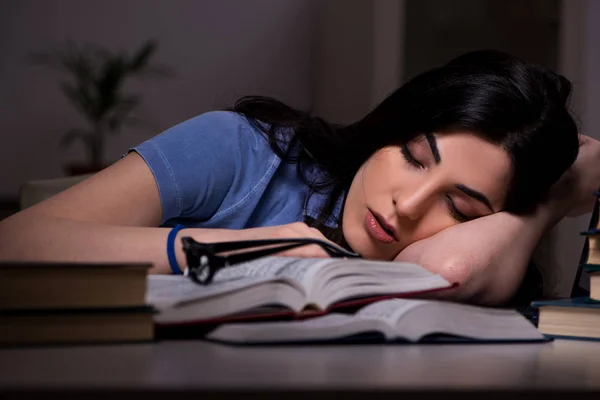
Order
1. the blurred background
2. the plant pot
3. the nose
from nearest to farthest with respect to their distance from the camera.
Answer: the nose, the plant pot, the blurred background

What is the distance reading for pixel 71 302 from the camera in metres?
0.74

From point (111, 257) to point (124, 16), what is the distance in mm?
3515

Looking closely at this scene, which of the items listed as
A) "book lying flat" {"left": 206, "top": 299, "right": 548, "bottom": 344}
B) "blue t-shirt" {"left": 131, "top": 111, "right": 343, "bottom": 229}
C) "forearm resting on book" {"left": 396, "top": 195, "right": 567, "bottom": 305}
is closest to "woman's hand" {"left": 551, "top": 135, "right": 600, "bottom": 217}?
"forearm resting on book" {"left": 396, "top": 195, "right": 567, "bottom": 305}

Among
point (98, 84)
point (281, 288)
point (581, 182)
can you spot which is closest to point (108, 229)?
point (281, 288)

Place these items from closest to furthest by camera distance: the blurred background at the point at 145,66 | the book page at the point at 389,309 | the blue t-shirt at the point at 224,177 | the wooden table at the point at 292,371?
the wooden table at the point at 292,371, the book page at the point at 389,309, the blue t-shirt at the point at 224,177, the blurred background at the point at 145,66

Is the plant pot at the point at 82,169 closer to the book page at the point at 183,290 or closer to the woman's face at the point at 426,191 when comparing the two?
the woman's face at the point at 426,191

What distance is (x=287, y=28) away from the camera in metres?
4.54

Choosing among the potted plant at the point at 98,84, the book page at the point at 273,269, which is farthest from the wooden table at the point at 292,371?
the potted plant at the point at 98,84

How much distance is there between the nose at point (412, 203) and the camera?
1287mm

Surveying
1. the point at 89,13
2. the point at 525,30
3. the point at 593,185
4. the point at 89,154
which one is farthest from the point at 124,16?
the point at 593,185

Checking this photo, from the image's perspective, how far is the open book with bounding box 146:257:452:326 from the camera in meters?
0.80

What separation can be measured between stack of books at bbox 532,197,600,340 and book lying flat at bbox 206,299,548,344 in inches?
2.0

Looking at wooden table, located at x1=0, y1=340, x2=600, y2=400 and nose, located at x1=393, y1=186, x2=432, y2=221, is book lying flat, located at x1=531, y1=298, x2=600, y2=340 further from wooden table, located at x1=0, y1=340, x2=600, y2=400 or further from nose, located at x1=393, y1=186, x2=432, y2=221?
nose, located at x1=393, y1=186, x2=432, y2=221

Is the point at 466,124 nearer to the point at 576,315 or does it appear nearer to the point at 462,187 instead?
the point at 462,187
